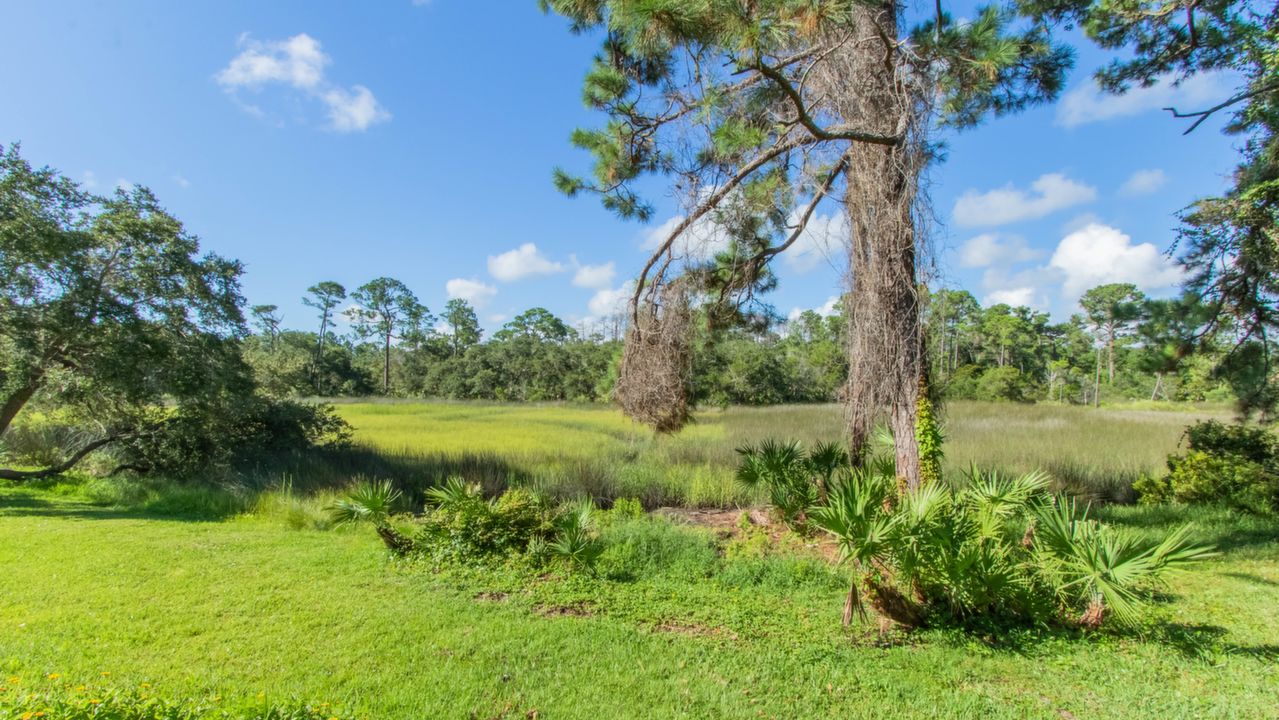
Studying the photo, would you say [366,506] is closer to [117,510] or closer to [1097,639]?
[117,510]

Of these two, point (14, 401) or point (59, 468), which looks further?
point (59, 468)

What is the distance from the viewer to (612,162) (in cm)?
594

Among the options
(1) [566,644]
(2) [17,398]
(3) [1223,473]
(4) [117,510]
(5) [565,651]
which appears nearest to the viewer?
(5) [565,651]

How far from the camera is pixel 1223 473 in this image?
784 centimetres

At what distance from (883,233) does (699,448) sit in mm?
8066

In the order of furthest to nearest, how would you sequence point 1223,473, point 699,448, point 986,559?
point 699,448
point 1223,473
point 986,559

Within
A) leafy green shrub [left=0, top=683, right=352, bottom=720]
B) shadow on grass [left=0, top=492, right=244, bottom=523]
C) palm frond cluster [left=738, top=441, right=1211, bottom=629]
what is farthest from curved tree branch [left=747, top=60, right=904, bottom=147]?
shadow on grass [left=0, top=492, right=244, bottom=523]

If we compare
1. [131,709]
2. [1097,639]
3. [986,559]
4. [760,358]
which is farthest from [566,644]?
[760,358]

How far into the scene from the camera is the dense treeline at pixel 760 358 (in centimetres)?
676

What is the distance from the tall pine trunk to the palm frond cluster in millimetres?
1263

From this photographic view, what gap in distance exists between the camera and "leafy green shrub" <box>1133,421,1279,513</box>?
7.54 metres

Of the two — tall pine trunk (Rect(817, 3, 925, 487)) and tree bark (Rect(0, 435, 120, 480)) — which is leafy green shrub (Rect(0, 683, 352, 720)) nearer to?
tall pine trunk (Rect(817, 3, 925, 487))

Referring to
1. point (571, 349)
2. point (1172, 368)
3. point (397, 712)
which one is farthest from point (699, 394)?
point (571, 349)

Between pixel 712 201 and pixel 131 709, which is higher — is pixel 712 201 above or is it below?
above
